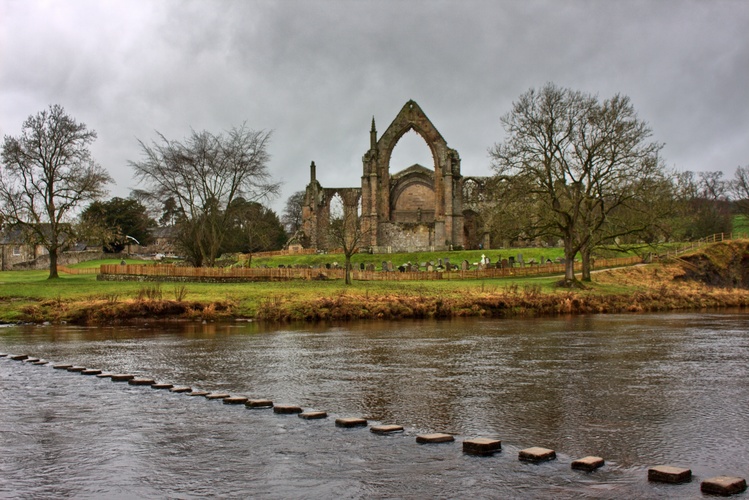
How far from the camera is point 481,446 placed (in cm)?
727

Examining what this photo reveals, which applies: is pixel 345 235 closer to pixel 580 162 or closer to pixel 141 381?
pixel 580 162

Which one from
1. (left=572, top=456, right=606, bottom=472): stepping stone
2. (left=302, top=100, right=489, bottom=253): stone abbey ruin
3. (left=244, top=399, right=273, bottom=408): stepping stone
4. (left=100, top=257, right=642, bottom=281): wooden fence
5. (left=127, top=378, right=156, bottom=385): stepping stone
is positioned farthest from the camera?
(left=302, top=100, right=489, bottom=253): stone abbey ruin

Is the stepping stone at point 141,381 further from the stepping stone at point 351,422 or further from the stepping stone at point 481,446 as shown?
the stepping stone at point 481,446

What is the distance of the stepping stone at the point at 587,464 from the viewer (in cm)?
661

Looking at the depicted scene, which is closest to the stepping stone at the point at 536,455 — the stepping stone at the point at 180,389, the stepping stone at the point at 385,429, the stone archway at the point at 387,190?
the stepping stone at the point at 385,429

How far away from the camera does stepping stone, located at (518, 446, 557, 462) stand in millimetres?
6918

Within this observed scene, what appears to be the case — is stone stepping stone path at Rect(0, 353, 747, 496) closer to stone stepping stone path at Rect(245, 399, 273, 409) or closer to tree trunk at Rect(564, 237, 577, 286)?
stone stepping stone path at Rect(245, 399, 273, 409)

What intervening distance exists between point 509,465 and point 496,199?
39.2 metres

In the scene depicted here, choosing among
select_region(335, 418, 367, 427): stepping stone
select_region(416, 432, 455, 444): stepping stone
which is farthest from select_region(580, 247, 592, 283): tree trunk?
select_region(416, 432, 455, 444): stepping stone

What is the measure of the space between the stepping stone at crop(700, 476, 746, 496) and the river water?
0.42ft

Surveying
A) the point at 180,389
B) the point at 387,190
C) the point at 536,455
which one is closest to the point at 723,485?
the point at 536,455

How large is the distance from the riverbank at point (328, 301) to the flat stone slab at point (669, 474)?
79.9 ft

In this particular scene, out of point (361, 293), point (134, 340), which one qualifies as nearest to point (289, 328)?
point (134, 340)

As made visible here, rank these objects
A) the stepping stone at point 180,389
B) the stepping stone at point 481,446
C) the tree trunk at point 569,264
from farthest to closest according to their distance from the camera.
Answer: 1. the tree trunk at point 569,264
2. the stepping stone at point 180,389
3. the stepping stone at point 481,446
